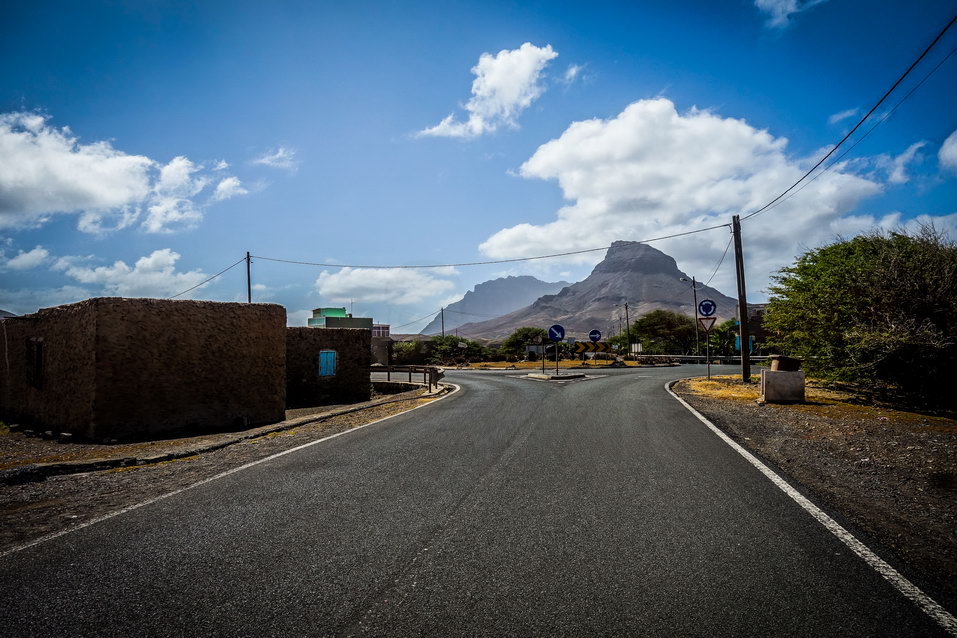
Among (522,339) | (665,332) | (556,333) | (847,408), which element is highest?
(665,332)

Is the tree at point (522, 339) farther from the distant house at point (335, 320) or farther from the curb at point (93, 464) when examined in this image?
the curb at point (93, 464)

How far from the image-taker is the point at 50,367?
10.2m

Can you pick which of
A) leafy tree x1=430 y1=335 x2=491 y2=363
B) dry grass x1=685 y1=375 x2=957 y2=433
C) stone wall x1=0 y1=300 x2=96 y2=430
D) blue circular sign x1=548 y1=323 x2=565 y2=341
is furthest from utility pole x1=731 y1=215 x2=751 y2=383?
leafy tree x1=430 y1=335 x2=491 y2=363

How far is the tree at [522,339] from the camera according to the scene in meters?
56.1

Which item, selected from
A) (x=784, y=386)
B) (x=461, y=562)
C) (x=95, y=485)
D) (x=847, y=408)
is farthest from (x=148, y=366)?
(x=847, y=408)

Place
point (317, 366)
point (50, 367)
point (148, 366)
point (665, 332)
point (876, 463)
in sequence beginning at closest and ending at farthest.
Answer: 1. point (876, 463)
2. point (148, 366)
3. point (50, 367)
4. point (317, 366)
5. point (665, 332)

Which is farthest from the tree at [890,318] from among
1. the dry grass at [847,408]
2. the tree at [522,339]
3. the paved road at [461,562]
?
the tree at [522,339]

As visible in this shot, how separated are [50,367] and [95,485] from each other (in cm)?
705

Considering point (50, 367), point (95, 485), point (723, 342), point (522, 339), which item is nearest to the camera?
point (95, 485)

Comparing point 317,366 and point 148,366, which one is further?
point 317,366

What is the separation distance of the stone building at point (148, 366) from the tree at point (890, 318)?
13.9 m

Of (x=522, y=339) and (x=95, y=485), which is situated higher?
(x=522, y=339)

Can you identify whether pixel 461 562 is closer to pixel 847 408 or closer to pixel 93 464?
pixel 93 464

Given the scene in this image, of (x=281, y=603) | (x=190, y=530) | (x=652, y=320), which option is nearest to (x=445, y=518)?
(x=281, y=603)
